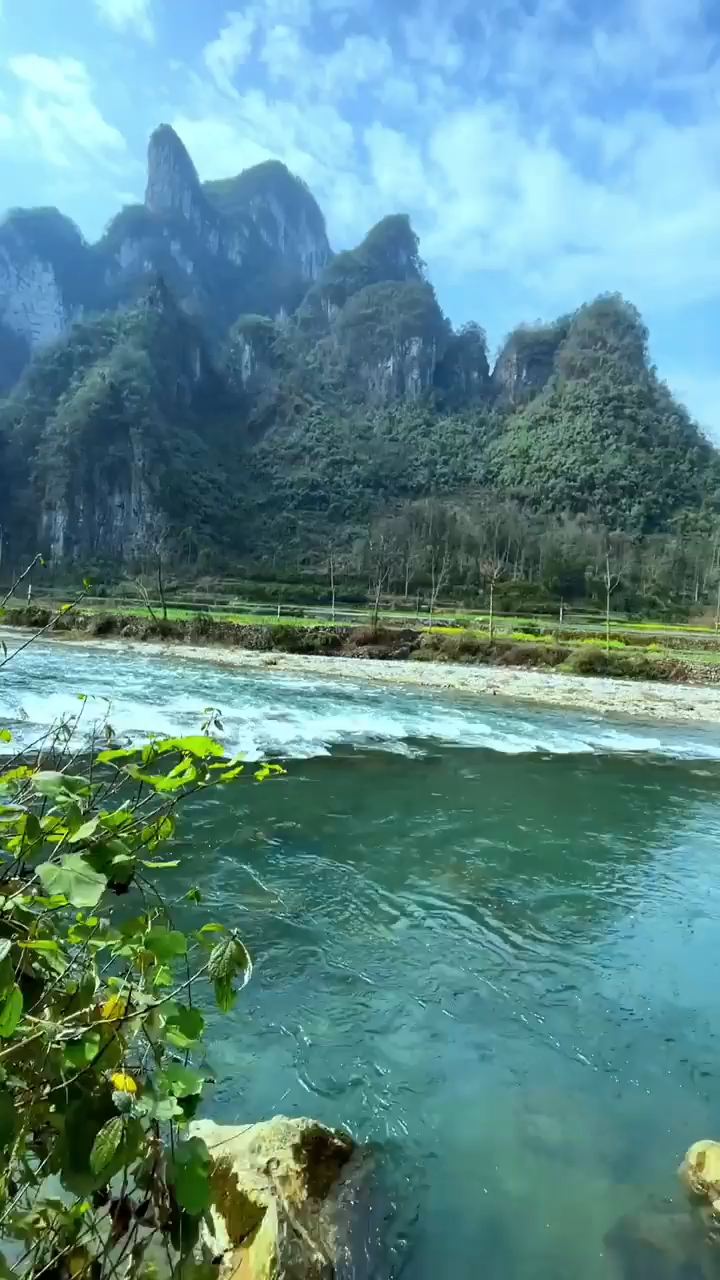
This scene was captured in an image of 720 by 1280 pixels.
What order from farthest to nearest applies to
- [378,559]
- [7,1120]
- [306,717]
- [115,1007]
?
[378,559] → [306,717] → [115,1007] → [7,1120]

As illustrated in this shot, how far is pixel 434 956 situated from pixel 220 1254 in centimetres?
344

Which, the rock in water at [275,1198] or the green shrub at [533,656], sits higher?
the rock in water at [275,1198]

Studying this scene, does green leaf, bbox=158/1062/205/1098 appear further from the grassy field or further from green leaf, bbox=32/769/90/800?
the grassy field

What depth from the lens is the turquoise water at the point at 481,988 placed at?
3.45 meters

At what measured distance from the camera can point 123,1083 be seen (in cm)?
123

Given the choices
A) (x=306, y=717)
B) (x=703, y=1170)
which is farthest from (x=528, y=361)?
(x=703, y=1170)

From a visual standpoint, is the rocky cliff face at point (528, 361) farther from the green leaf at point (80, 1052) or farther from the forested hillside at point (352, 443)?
the green leaf at point (80, 1052)

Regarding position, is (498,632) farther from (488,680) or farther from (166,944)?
(166,944)

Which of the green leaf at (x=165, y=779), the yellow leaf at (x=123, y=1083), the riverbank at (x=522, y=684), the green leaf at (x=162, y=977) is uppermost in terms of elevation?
the green leaf at (x=165, y=779)

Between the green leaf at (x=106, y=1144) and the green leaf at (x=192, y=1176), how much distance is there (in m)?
0.15

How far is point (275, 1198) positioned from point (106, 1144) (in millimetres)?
2112

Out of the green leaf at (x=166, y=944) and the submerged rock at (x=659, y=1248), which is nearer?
the green leaf at (x=166, y=944)

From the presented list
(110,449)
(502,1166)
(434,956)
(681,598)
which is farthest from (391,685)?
(110,449)

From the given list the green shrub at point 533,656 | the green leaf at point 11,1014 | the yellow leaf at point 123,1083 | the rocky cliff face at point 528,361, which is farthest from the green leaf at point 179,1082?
the rocky cliff face at point 528,361
